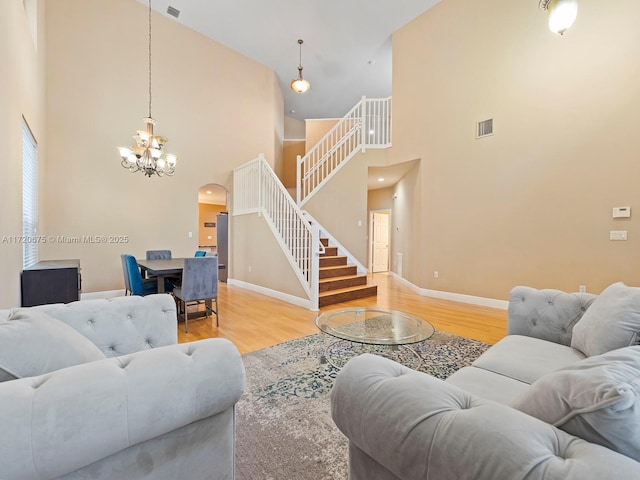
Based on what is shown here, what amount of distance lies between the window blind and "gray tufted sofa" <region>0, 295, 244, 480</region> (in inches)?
121

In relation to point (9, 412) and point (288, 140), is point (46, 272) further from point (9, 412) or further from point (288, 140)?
point (288, 140)

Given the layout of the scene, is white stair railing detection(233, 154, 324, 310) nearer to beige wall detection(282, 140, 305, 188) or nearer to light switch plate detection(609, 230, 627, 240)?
beige wall detection(282, 140, 305, 188)

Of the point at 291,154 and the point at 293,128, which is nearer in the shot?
the point at 291,154

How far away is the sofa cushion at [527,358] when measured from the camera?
147cm

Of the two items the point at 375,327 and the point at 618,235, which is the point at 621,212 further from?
the point at 375,327

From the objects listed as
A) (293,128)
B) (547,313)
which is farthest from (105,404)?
(293,128)

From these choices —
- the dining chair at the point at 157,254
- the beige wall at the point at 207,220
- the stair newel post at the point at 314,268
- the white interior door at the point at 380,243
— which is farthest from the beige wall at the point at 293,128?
the stair newel post at the point at 314,268

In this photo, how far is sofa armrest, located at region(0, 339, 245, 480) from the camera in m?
0.71

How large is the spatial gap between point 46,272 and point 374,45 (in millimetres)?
7194

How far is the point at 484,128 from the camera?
466cm

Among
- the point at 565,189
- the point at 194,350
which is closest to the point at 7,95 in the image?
the point at 194,350

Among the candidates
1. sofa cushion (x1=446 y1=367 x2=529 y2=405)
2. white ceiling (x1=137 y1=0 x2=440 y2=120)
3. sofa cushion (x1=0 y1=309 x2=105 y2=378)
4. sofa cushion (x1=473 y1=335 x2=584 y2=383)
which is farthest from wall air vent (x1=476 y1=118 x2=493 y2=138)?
sofa cushion (x1=0 y1=309 x2=105 y2=378)

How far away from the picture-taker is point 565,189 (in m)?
3.89

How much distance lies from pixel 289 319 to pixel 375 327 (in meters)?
1.60
